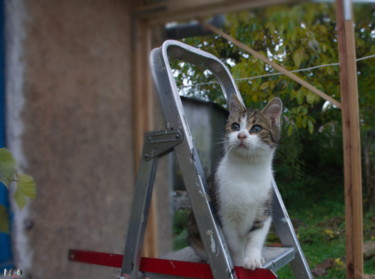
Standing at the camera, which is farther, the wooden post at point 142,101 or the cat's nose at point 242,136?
the wooden post at point 142,101

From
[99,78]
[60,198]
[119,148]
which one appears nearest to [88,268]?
[60,198]

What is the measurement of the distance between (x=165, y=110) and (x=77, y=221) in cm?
92

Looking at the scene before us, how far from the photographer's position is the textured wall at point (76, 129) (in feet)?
4.91

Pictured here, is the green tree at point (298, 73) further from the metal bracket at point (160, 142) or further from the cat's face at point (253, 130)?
the metal bracket at point (160, 142)

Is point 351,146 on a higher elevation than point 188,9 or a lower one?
lower

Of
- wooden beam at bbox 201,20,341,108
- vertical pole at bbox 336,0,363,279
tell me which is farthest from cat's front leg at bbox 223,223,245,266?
wooden beam at bbox 201,20,341,108

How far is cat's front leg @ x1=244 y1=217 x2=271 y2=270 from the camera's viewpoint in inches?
37.0

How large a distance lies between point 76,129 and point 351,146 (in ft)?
3.91

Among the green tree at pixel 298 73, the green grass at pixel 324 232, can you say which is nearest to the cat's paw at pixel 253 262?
the green grass at pixel 324 232

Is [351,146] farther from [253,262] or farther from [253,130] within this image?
[253,262]

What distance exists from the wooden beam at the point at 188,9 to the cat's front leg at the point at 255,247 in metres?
0.80

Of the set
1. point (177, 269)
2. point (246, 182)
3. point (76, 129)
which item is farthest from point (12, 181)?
point (76, 129)

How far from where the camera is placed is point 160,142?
3.36ft

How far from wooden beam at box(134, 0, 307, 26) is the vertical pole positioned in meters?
0.23
